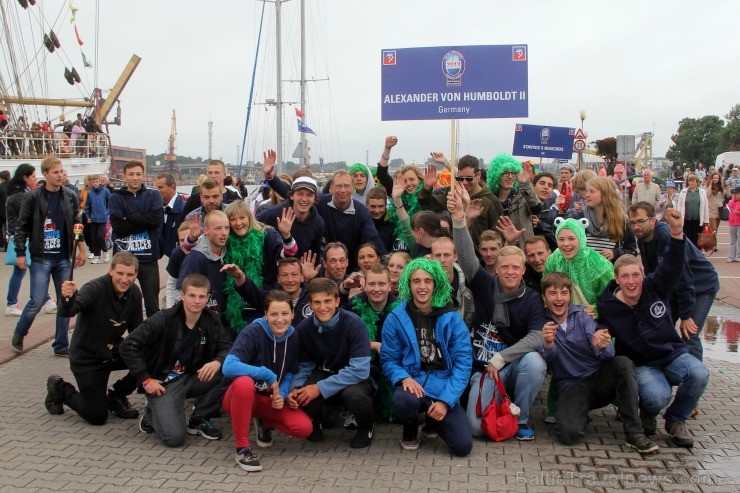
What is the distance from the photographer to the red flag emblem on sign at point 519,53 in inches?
279

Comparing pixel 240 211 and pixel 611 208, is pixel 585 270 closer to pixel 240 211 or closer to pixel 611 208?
pixel 611 208

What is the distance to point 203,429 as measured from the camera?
516cm

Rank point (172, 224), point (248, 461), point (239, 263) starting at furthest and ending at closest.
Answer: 1. point (172, 224)
2. point (239, 263)
3. point (248, 461)

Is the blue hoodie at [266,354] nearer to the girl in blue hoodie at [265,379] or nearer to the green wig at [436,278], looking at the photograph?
the girl in blue hoodie at [265,379]

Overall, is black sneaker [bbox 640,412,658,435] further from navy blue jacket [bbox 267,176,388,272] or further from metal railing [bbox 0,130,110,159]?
metal railing [bbox 0,130,110,159]

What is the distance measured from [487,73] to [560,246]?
240 centimetres

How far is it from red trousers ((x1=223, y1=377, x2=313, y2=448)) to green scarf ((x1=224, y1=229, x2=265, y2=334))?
1.08 meters

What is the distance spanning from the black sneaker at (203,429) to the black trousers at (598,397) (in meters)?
2.46

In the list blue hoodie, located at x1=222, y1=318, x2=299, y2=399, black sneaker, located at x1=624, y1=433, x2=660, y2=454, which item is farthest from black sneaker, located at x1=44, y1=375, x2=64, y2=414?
black sneaker, located at x1=624, y1=433, x2=660, y2=454

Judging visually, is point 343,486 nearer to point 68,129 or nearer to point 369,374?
point 369,374

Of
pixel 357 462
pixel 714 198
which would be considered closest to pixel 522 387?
pixel 357 462

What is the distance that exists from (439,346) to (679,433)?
1729 mm

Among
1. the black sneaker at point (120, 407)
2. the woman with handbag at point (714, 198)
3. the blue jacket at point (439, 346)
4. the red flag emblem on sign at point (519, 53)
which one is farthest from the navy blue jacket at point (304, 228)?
the woman with handbag at point (714, 198)

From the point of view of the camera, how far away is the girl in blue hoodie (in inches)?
182
